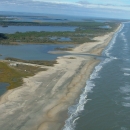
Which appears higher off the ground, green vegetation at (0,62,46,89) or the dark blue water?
green vegetation at (0,62,46,89)

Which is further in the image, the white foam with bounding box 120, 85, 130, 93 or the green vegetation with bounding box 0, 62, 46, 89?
the green vegetation with bounding box 0, 62, 46, 89

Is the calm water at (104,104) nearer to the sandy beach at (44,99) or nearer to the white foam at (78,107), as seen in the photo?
the white foam at (78,107)

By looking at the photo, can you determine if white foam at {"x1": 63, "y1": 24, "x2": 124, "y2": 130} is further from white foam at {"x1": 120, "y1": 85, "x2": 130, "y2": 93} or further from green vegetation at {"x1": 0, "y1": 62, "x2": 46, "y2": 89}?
green vegetation at {"x1": 0, "y1": 62, "x2": 46, "y2": 89}

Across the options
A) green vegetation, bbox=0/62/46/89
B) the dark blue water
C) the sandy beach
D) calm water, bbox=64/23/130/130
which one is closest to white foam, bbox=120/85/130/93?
calm water, bbox=64/23/130/130

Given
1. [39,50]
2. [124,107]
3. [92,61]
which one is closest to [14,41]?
[39,50]

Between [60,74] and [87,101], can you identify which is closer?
[87,101]

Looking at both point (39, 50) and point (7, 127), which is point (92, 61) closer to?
point (39, 50)

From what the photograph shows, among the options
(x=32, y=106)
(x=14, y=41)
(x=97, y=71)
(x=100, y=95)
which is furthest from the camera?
(x=14, y=41)
